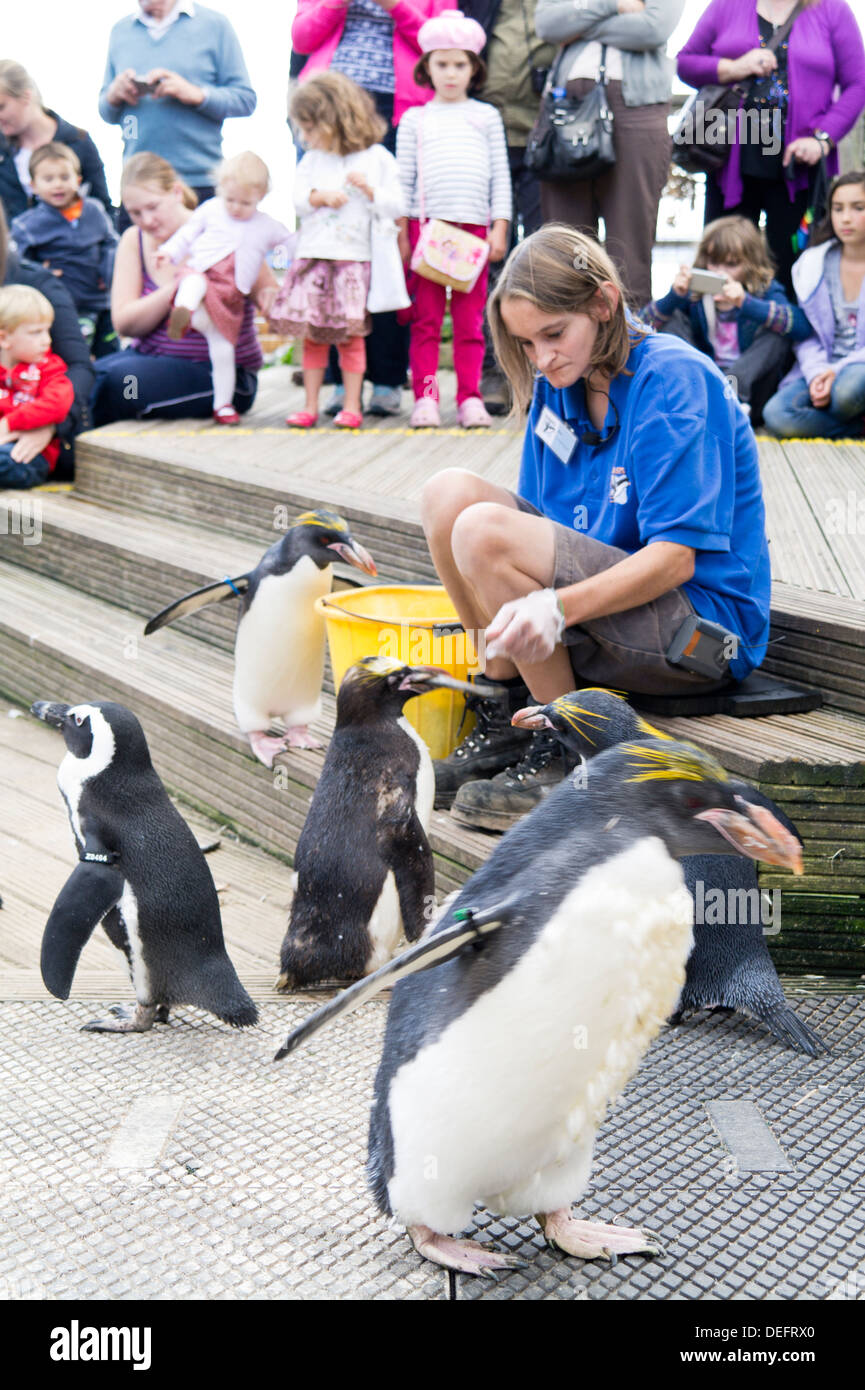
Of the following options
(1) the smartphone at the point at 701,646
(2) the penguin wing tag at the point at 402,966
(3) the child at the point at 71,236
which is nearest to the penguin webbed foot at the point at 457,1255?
(2) the penguin wing tag at the point at 402,966

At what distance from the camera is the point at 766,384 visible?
400 cm

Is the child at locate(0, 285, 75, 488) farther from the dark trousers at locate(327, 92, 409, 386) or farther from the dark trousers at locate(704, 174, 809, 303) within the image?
the dark trousers at locate(704, 174, 809, 303)

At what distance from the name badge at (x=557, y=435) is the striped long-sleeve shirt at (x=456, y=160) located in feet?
6.83

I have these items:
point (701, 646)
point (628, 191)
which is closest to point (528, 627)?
point (701, 646)

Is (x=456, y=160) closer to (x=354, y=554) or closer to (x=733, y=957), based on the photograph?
(x=354, y=554)

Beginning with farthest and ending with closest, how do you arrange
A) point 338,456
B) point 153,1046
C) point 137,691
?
1. point 338,456
2. point 137,691
3. point 153,1046

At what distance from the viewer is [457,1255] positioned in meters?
1.26

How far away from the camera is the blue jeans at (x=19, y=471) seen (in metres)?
4.38

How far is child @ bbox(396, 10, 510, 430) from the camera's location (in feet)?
13.0

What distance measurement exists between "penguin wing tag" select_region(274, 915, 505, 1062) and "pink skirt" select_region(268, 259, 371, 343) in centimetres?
329

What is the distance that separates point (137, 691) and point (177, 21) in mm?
2873

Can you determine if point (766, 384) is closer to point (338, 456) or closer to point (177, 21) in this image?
point (338, 456)

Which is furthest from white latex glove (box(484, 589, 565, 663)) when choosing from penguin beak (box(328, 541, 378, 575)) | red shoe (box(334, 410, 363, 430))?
red shoe (box(334, 410, 363, 430))
